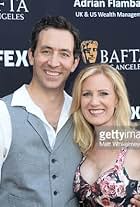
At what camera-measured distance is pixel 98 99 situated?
156 centimetres

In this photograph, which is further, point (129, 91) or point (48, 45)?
point (129, 91)

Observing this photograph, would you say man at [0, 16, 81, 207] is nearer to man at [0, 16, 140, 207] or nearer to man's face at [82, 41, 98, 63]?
man at [0, 16, 140, 207]

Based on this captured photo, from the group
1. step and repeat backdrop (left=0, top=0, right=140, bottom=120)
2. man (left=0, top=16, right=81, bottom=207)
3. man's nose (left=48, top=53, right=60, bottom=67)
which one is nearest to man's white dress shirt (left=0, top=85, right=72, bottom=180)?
man (left=0, top=16, right=81, bottom=207)

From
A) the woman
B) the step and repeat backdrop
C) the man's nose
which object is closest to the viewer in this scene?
the woman

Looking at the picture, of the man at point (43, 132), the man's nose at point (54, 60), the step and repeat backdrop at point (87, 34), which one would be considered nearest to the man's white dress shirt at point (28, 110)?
the man at point (43, 132)

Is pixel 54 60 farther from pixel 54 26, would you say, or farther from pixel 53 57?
pixel 54 26

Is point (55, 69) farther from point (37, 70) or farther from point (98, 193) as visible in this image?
point (98, 193)

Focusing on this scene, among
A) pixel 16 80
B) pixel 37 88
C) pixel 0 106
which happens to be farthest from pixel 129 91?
pixel 0 106

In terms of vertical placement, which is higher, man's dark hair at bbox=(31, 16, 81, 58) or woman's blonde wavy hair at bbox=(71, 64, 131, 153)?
man's dark hair at bbox=(31, 16, 81, 58)

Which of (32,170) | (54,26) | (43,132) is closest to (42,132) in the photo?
(43,132)

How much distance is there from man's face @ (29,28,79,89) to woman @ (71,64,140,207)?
71mm

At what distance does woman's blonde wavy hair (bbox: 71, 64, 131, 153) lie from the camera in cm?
158

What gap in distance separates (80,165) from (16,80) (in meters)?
0.66

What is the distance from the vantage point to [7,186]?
1.52 m
